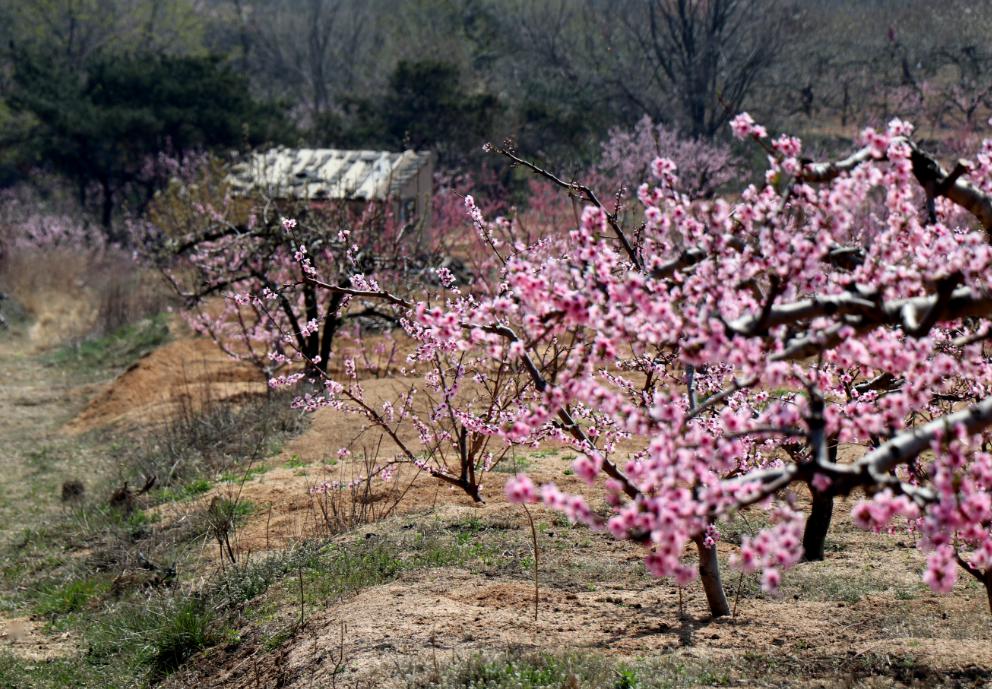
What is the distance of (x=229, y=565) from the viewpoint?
24.4ft

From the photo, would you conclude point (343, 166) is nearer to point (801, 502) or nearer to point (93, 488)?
point (93, 488)

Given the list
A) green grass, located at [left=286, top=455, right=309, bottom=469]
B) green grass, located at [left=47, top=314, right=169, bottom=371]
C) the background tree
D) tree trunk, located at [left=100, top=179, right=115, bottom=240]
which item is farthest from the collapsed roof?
green grass, located at [left=286, top=455, right=309, bottom=469]

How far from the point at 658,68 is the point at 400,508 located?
3583cm

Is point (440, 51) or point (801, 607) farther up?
point (440, 51)

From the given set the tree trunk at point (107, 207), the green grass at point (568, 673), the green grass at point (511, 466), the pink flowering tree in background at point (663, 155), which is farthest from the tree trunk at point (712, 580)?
the tree trunk at point (107, 207)

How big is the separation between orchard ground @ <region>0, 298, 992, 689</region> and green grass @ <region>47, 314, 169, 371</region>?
7.02 metres

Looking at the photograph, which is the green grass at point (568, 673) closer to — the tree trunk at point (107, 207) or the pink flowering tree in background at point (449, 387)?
the pink flowering tree in background at point (449, 387)

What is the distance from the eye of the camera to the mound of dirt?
13.0m

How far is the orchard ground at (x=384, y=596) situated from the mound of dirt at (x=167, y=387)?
1.72 metres

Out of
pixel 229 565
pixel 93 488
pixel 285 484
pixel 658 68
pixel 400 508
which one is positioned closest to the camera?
pixel 229 565

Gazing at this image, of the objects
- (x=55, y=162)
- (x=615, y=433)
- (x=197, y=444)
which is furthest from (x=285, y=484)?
(x=55, y=162)

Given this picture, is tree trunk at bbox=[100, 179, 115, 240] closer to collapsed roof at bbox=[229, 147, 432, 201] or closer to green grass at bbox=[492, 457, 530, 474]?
collapsed roof at bbox=[229, 147, 432, 201]

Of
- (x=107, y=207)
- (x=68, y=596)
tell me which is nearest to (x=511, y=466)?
(x=68, y=596)

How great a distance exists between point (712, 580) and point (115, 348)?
1573 cm
